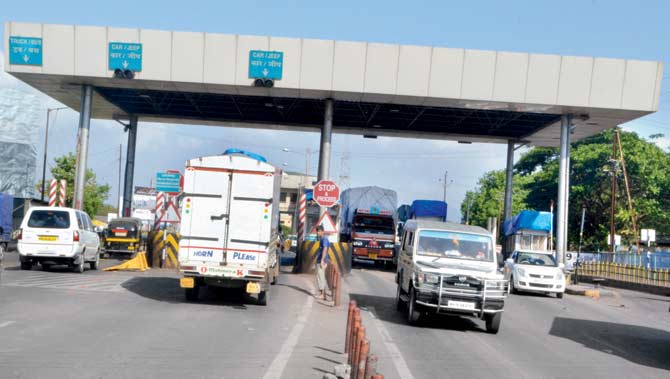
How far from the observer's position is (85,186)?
6097 centimetres

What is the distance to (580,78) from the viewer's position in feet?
92.8

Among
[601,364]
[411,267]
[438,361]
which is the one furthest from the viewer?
[411,267]

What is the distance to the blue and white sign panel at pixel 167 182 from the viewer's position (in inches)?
1170

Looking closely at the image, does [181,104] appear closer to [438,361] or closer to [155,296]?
[155,296]

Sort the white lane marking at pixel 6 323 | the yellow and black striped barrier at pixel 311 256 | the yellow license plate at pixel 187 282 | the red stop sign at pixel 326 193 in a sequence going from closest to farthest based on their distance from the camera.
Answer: the white lane marking at pixel 6 323 → the yellow license plate at pixel 187 282 → the red stop sign at pixel 326 193 → the yellow and black striped barrier at pixel 311 256

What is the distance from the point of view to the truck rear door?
50.7ft

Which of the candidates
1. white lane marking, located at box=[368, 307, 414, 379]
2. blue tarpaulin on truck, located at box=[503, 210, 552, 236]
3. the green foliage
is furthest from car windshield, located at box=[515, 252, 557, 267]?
the green foliage

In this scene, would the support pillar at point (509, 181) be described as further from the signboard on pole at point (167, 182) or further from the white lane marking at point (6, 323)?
the white lane marking at point (6, 323)

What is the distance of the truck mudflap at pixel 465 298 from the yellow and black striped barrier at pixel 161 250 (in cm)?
1469

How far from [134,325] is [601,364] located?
24.7ft

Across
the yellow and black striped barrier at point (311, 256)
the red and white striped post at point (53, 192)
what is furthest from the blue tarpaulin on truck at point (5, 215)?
the yellow and black striped barrier at point (311, 256)

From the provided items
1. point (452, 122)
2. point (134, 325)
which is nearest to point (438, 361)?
point (134, 325)

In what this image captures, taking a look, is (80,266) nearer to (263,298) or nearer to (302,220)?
(302,220)

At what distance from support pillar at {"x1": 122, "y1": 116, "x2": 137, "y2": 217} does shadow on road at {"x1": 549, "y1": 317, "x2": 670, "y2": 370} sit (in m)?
25.8
